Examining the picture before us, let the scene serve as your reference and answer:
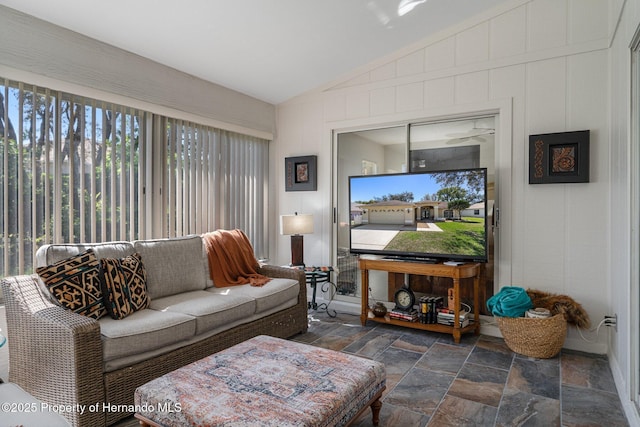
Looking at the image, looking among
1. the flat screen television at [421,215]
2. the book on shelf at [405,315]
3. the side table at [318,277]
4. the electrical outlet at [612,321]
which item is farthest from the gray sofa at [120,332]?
the electrical outlet at [612,321]

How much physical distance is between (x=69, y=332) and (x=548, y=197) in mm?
3546

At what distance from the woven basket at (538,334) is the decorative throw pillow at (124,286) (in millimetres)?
2786

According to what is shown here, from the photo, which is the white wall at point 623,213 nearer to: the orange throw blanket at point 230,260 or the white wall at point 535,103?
the white wall at point 535,103

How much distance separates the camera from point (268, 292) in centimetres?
322

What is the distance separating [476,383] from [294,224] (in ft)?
7.57

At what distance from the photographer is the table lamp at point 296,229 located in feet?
13.5

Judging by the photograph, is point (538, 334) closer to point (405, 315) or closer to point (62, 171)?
point (405, 315)

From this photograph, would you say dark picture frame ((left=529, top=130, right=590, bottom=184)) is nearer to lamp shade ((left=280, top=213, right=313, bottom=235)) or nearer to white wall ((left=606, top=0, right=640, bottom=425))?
white wall ((left=606, top=0, right=640, bottom=425))

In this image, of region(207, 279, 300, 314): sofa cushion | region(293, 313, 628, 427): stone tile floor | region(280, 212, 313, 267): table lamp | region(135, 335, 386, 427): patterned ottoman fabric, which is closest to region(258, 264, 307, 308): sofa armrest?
region(207, 279, 300, 314): sofa cushion

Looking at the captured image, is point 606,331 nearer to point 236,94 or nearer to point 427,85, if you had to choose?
point 427,85

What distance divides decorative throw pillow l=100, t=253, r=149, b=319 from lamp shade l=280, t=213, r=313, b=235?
164 cm

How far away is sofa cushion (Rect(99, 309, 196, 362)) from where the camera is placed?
2088 millimetres

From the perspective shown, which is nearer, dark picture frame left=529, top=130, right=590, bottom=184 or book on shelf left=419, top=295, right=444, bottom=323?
dark picture frame left=529, top=130, right=590, bottom=184

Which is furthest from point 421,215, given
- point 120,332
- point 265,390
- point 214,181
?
point 120,332
